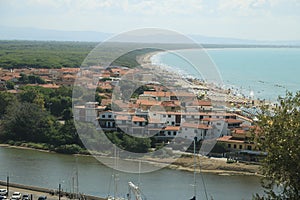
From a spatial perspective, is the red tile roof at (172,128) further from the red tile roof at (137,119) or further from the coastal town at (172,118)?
the red tile roof at (137,119)

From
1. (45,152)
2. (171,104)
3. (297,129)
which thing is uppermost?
(297,129)

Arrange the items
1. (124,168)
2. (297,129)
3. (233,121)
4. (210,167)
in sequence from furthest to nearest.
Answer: (233,121) → (210,167) → (124,168) → (297,129)

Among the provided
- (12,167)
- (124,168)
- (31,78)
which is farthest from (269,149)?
(31,78)

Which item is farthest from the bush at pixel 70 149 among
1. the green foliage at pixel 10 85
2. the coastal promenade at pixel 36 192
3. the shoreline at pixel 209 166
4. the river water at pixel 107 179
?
the green foliage at pixel 10 85

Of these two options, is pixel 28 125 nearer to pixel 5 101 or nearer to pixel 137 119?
pixel 5 101

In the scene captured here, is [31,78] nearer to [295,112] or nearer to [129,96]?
[129,96]

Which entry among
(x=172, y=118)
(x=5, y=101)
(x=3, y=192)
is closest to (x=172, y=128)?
(x=172, y=118)

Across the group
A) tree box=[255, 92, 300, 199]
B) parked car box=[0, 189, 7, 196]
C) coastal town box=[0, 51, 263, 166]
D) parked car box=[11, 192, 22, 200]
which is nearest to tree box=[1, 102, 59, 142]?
coastal town box=[0, 51, 263, 166]
